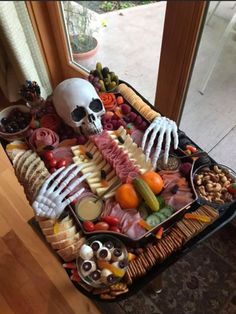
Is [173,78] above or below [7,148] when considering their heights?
above

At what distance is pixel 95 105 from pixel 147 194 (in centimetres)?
37

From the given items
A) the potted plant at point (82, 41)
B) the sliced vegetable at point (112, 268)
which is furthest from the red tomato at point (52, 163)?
the potted plant at point (82, 41)

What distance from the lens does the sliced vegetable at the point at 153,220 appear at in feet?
2.74

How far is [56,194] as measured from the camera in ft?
2.88

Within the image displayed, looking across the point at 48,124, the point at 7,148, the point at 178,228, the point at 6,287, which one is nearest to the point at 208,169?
the point at 178,228

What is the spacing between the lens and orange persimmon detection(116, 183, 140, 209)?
34.0 inches

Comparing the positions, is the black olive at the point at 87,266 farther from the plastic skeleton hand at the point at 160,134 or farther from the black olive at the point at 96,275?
the plastic skeleton hand at the point at 160,134

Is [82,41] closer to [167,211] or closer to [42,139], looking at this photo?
[42,139]

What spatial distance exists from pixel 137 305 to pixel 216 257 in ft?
1.32

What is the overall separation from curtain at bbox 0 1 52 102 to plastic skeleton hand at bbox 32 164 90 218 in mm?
739

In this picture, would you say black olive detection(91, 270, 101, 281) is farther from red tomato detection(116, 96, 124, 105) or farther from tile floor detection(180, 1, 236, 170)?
tile floor detection(180, 1, 236, 170)

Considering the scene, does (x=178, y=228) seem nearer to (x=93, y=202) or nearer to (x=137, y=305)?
(x=93, y=202)

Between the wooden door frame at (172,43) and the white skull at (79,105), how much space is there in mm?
230

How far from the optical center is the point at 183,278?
4.03 ft
